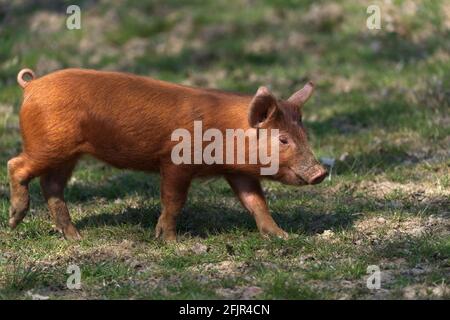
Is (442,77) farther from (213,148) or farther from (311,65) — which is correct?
(213,148)

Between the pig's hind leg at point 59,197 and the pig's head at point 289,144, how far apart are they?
4.30ft

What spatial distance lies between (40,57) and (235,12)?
8.71ft

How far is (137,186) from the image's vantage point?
8.11 meters

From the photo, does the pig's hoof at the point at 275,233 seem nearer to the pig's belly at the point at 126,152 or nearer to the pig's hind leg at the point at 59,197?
the pig's belly at the point at 126,152

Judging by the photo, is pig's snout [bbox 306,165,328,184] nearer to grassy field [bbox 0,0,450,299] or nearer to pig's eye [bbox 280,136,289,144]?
pig's eye [bbox 280,136,289,144]

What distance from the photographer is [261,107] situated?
254 inches

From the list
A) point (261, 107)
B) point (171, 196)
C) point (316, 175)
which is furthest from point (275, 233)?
point (261, 107)

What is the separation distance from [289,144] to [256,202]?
49 centimetres

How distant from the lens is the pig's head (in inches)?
256

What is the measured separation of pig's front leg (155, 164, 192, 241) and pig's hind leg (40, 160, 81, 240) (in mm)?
573

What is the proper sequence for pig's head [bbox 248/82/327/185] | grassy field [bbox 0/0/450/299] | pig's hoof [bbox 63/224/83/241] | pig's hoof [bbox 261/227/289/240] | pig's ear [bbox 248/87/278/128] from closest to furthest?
1. grassy field [bbox 0/0/450/299]
2. pig's ear [bbox 248/87/278/128]
3. pig's head [bbox 248/82/327/185]
4. pig's hoof [bbox 261/227/289/240]
5. pig's hoof [bbox 63/224/83/241]

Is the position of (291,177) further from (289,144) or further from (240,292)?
(240,292)

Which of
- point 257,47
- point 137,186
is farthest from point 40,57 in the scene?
point 137,186

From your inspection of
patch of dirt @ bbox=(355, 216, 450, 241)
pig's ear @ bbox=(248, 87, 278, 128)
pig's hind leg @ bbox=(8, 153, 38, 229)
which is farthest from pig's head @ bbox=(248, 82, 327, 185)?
pig's hind leg @ bbox=(8, 153, 38, 229)
